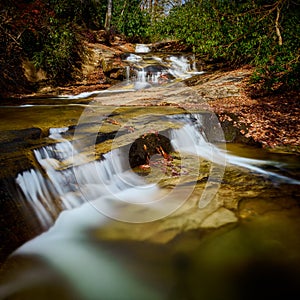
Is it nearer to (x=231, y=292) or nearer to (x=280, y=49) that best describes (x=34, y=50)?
(x=280, y=49)

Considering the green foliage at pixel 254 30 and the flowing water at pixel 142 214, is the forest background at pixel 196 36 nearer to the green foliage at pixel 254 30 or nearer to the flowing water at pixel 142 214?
the green foliage at pixel 254 30

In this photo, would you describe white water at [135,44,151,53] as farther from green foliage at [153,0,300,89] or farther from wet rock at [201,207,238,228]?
wet rock at [201,207,238,228]

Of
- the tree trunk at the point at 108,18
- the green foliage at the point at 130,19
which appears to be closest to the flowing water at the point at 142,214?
the tree trunk at the point at 108,18

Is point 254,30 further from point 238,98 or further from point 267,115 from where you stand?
point 267,115

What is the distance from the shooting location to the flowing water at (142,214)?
2.52m

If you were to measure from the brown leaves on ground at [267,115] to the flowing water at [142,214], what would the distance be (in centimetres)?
105

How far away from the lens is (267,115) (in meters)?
7.69

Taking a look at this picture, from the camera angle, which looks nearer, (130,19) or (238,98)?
(238,98)

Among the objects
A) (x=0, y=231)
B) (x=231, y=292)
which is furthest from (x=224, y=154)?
(x=0, y=231)

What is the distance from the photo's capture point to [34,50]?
38.5ft

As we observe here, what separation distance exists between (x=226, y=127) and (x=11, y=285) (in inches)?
243

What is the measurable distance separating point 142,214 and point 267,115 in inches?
232

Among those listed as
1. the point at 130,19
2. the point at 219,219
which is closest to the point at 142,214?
the point at 219,219

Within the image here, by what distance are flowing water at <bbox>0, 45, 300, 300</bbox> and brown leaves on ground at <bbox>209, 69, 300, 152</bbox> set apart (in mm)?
1047
